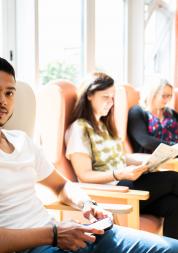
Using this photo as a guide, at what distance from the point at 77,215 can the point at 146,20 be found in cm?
245

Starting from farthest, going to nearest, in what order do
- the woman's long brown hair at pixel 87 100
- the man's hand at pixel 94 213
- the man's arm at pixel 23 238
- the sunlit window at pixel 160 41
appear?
the sunlit window at pixel 160 41, the woman's long brown hair at pixel 87 100, the man's hand at pixel 94 213, the man's arm at pixel 23 238

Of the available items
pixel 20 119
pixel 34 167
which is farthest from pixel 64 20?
pixel 34 167

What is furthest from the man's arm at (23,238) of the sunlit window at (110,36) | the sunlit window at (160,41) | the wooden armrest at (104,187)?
the sunlit window at (160,41)

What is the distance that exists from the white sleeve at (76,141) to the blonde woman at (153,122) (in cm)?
83

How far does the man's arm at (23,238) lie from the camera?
4.27 feet

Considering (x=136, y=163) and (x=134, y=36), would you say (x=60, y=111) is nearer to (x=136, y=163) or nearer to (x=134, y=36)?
(x=136, y=163)

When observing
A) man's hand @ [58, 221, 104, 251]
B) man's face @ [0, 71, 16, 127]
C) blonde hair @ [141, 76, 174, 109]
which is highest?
man's face @ [0, 71, 16, 127]

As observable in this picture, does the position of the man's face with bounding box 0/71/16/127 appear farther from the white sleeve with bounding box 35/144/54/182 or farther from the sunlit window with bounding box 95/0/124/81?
the sunlit window with bounding box 95/0/124/81

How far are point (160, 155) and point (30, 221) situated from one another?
32.4 inches

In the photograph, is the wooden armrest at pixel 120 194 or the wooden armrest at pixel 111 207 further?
the wooden armrest at pixel 120 194

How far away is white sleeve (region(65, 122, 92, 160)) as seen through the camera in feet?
7.25

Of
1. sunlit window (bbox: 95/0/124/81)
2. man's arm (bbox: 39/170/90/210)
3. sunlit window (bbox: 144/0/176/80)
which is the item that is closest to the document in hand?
man's arm (bbox: 39/170/90/210)

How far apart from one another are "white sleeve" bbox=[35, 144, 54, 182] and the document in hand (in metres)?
0.58

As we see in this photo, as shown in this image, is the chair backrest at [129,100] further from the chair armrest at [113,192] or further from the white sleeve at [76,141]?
the chair armrest at [113,192]
